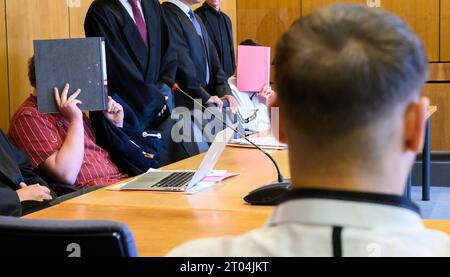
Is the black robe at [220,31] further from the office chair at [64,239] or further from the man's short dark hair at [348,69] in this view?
the man's short dark hair at [348,69]

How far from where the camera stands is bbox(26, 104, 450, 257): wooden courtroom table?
66.7 inches

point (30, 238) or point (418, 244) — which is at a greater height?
point (418, 244)

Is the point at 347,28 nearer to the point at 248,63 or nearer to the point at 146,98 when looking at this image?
the point at 146,98

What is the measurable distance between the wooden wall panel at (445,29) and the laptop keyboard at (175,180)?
213 inches

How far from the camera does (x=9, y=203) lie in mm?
2441

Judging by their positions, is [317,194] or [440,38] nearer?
[317,194]

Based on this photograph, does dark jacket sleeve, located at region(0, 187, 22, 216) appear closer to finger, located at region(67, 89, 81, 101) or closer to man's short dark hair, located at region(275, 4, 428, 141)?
finger, located at region(67, 89, 81, 101)

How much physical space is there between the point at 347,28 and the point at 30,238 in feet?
2.35

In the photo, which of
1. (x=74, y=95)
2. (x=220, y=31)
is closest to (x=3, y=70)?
(x=74, y=95)

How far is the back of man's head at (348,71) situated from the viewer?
751 mm

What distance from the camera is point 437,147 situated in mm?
7137

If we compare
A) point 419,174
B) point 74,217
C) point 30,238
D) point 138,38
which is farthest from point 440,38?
point 30,238

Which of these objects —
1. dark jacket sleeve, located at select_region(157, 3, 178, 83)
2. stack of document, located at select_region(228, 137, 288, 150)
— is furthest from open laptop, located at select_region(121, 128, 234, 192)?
dark jacket sleeve, located at select_region(157, 3, 178, 83)

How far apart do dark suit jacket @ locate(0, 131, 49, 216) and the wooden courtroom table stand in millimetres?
352
